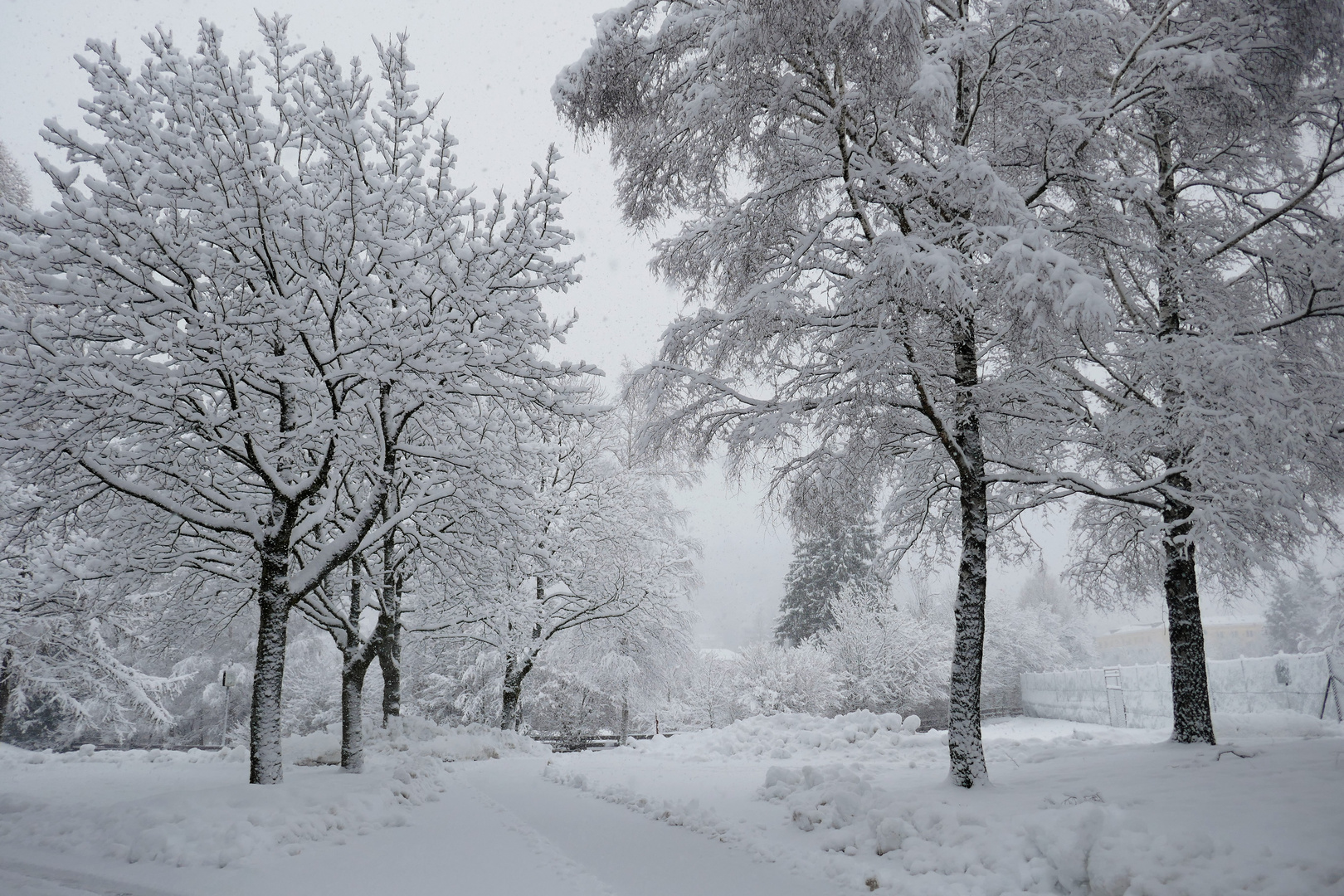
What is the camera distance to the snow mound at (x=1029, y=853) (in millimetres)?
3699

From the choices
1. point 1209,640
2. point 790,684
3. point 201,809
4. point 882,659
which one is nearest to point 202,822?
point 201,809

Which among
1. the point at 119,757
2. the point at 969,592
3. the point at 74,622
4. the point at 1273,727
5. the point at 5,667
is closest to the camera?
the point at 969,592

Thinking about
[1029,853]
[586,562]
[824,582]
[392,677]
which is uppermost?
[586,562]

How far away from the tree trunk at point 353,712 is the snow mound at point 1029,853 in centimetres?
739

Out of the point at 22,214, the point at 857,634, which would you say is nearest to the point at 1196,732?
the point at 22,214

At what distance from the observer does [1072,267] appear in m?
5.07

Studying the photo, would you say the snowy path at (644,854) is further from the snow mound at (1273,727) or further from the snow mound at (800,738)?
the snow mound at (1273,727)

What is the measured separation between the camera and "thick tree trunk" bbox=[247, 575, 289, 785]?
769cm

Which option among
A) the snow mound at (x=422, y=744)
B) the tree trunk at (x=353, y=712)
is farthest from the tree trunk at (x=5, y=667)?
the tree trunk at (x=353, y=712)

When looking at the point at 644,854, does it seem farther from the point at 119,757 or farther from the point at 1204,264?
the point at 119,757

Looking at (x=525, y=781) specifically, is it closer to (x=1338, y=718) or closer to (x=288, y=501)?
(x=288, y=501)

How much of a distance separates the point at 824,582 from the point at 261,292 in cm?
2945

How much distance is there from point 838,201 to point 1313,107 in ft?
16.9

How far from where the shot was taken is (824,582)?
1288 inches
